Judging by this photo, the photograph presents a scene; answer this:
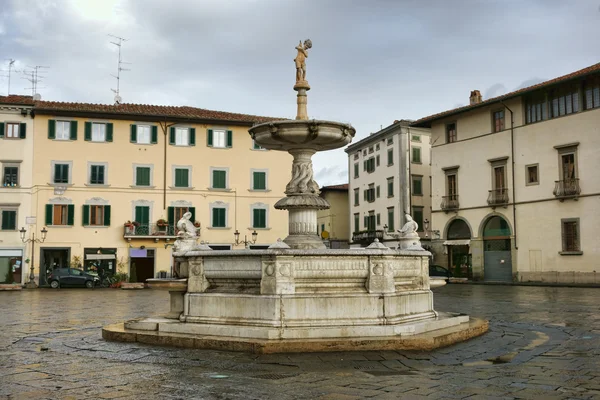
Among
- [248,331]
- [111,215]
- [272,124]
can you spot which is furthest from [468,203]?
[248,331]

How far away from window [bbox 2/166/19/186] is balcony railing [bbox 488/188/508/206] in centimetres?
3013

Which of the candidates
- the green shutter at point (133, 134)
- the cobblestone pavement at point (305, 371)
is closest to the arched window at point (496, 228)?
the green shutter at point (133, 134)

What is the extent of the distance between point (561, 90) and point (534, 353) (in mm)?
30871

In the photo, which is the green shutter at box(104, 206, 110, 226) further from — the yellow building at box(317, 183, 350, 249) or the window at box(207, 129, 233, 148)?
the yellow building at box(317, 183, 350, 249)

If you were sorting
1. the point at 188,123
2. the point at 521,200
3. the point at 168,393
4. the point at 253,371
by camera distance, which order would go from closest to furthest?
1. the point at 168,393
2. the point at 253,371
3. the point at 521,200
4. the point at 188,123

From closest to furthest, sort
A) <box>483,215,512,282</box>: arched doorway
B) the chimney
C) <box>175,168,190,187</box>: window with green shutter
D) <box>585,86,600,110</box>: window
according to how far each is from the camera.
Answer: <box>585,86,600,110</box>: window
<box>483,215,512,282</box>: arched doorway
<box>175,168,190,187</box>: window with green shutter
the chimney

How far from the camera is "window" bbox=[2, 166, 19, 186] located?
131 ft

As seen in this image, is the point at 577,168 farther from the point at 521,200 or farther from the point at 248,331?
the point at 248,331

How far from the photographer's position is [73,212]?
40.6m

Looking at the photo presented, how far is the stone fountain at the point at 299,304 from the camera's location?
8516 millimetres

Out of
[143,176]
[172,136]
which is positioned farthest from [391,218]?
[143,176]

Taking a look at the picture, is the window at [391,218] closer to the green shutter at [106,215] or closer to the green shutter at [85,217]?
the green shutter at [106,215]

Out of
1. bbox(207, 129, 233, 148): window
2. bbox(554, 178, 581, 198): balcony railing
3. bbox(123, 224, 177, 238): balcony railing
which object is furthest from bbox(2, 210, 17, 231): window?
bbox(554, 178, 581, 198): balcony railing

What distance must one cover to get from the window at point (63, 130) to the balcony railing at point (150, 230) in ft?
23.4
